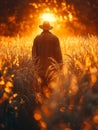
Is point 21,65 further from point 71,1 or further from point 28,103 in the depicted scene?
point 71,1

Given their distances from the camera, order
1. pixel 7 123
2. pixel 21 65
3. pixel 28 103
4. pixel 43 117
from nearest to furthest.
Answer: pixel 43 117, pixel 7 123, pixel 28 103, pixel 21 65

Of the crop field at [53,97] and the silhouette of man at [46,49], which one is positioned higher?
the silhouette of man at [46,49]

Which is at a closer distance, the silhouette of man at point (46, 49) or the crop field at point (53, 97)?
the crop field at point (53, 97)

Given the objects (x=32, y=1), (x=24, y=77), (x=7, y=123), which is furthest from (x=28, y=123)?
(x=32, y=1)

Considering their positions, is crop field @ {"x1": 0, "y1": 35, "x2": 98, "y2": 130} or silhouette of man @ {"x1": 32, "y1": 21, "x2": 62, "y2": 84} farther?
silhouette of man @ {"x1": 32, "y1": 21, "x2": 62, "y2": 84}

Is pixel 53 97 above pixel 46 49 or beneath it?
beneath

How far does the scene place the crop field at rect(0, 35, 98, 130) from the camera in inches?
183

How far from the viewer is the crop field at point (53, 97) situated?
4.65 meters

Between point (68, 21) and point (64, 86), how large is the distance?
21476 mm

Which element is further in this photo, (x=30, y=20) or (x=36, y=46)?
(x=30, y=20)

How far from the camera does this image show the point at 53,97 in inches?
183

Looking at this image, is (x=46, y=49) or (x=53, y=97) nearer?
(x=53, y=97)

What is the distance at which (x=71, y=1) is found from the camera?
25844 millimetres

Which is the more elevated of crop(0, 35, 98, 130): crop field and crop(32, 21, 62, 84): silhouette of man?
crop(32, 21, 62, 84): silhouette of man
